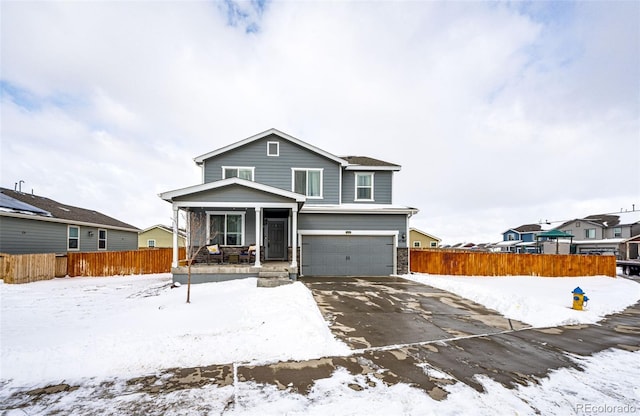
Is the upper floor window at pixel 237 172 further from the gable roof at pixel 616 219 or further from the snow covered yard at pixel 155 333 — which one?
the gable roof at pixel 616 219

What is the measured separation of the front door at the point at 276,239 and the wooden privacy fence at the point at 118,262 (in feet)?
24.2

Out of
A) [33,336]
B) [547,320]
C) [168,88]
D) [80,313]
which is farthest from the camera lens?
[168,88]

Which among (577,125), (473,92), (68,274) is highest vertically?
(473,92)

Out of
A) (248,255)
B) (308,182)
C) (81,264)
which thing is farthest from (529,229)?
(81,264)

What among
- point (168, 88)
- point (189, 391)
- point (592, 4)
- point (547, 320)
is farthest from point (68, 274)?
point (592, 4)

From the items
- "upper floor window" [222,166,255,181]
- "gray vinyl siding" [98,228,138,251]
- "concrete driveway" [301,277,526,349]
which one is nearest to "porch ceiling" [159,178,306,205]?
"upper floor window" [222,166,255,181]

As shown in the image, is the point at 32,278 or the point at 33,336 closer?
the point at 33,336

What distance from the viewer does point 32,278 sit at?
1303 cm

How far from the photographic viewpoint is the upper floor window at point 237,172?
571 inches

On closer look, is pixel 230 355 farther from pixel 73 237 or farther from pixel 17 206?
pixel 73 237

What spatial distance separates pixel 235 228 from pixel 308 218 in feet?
11.6

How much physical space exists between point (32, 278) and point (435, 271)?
19.7m

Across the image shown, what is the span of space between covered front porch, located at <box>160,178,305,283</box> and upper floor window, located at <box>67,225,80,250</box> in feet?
32.7

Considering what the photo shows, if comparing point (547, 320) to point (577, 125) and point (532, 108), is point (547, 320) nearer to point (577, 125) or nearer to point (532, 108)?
point (532, 108)
